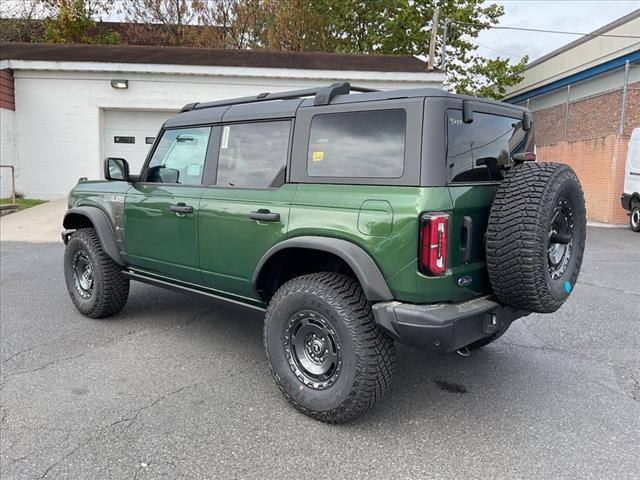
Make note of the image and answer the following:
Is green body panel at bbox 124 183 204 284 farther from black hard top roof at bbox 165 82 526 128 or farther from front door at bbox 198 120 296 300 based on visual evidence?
black hard top roof at bbox 165 82 526 128

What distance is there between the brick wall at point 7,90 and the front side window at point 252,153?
1220cm

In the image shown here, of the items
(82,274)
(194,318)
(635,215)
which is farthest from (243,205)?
(635,215)

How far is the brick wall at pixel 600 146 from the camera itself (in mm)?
14672

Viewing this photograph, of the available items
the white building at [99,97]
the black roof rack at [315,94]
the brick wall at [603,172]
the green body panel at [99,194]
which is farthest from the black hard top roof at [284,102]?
the brick wall at [603,172]

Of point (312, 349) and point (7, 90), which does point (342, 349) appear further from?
point (7, 90)

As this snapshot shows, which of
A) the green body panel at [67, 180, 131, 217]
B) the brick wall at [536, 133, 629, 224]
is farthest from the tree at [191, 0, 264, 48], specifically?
the green body panel at [67, 180, 131, 217]

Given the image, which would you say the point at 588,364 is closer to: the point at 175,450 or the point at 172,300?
the point at 175,450

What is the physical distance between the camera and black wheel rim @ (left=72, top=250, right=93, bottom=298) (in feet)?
16.1

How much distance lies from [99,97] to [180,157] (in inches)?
433

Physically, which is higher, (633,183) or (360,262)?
(633,183)

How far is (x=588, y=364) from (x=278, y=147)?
2896mm

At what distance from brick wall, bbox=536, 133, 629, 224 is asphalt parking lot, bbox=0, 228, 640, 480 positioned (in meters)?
11.5

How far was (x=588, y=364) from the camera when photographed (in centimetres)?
398

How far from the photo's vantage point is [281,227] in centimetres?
325
